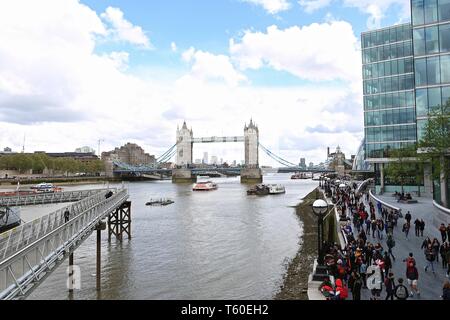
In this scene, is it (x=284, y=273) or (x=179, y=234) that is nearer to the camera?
(x=284, y=273)

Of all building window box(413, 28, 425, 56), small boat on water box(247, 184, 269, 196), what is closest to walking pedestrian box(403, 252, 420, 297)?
building window box(413, 28, 425, 56)

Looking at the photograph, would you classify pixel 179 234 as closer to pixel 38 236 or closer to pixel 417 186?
pixel 38 236

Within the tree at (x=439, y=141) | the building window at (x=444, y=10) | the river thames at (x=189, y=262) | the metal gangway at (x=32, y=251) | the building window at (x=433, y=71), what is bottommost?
the river thames at (x=189, y=262)

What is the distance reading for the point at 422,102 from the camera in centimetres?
3372

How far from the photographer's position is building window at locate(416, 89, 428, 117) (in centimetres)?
3334

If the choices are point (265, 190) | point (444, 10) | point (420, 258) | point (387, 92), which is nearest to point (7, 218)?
point (420, 258)

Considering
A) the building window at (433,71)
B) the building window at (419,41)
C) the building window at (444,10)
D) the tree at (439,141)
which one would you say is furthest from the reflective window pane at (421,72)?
the tree at (439,141)

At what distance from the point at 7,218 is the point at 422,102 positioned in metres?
34.6

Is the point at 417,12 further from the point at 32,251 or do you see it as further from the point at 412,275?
the point at 32,251

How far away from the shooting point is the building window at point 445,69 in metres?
32.1

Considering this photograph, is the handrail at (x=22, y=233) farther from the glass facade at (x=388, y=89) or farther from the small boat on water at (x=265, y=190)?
the small boat on water at (x=265, y=190)

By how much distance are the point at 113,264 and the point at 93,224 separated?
442 cm

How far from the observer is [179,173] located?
173625 millimetres
